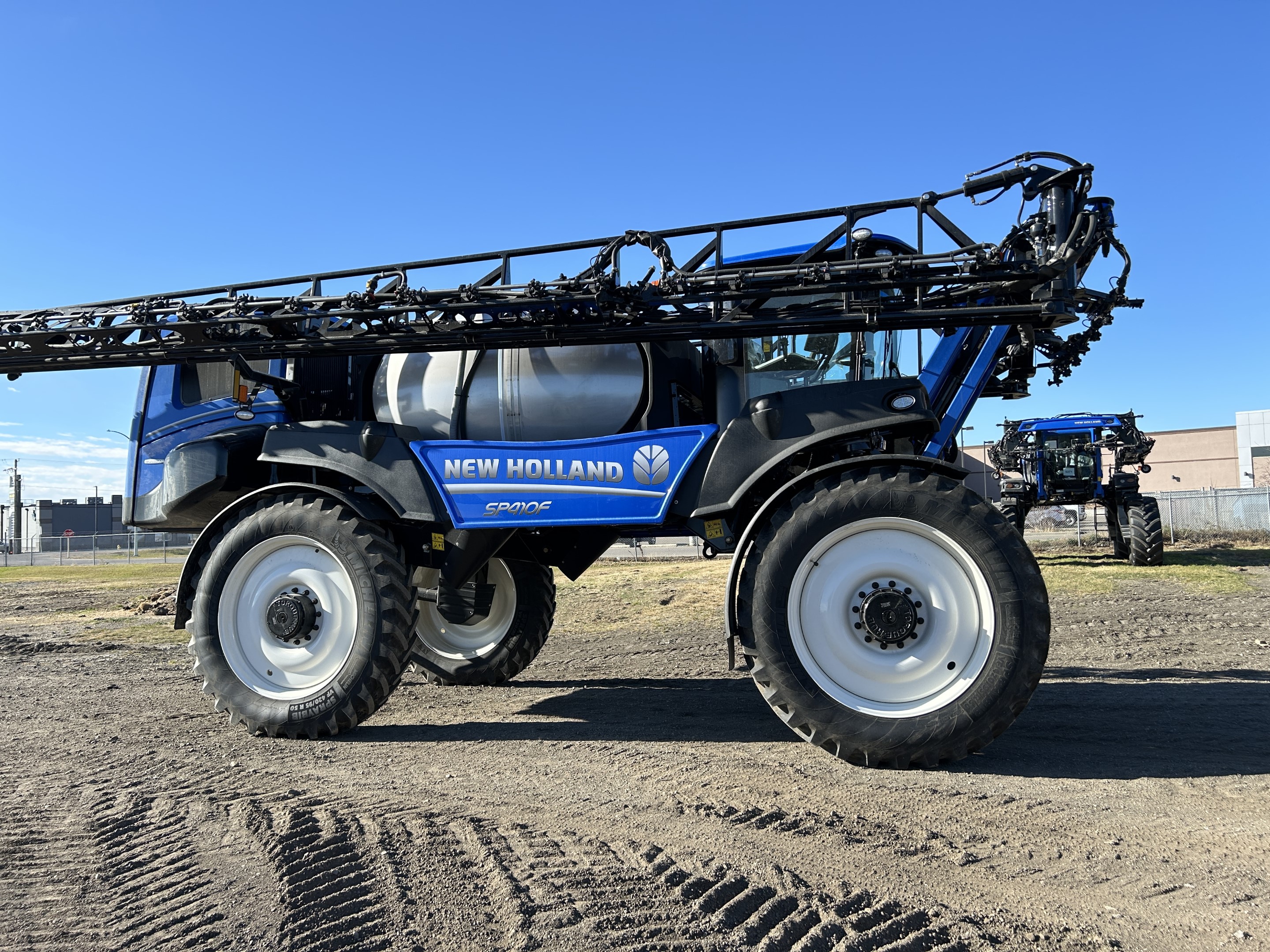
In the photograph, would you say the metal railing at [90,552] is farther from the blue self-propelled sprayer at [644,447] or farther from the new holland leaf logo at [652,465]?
the new holland leaf logo at [652,465]

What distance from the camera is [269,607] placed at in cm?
598

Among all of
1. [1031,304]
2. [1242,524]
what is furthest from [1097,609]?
[1242,524]

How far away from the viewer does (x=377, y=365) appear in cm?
678

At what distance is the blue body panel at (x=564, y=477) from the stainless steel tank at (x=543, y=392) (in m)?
0.30

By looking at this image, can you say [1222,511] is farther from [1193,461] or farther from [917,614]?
[917,614]

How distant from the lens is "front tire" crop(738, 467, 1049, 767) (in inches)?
185

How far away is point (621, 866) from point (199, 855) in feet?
5.96

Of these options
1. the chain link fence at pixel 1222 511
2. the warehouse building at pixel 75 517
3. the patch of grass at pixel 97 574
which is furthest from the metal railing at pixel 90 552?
the chain link fence at pixel 1222 511

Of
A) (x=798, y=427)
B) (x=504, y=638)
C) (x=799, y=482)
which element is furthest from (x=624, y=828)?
(x=504, y=638)

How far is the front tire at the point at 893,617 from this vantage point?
4.70 meters

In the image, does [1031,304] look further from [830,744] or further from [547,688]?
[547,688]

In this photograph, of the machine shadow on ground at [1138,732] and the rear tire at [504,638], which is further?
the rear tire at [504,638]

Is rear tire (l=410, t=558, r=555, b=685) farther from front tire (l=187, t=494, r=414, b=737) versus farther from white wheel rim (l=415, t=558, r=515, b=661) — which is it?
front tire (l=187, t=494, r=414, b=737)

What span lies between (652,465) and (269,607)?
2.86 meters
